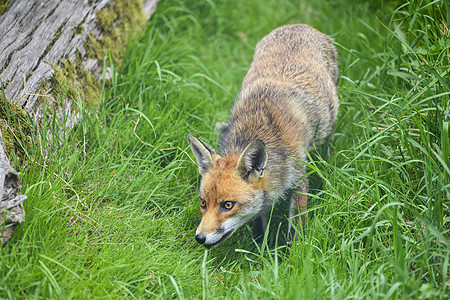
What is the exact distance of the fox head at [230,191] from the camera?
3637mm

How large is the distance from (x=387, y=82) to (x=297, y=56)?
3.71ft

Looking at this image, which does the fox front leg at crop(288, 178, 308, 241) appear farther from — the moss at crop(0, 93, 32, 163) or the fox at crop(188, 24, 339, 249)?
the moss at crop(0, 93, 32, 163)

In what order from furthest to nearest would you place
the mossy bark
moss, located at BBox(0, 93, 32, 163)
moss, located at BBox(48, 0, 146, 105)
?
moss, located at BBox(48, 0, 146, 105), the mossy bark, moss, located at BBox(0, 93, 32, 163)

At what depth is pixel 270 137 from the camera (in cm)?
427

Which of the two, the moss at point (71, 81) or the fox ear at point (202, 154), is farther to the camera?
the moss at point (71, 81)

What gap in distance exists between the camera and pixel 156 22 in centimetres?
692

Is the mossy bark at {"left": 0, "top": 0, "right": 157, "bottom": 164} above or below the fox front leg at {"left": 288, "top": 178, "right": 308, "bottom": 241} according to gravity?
above

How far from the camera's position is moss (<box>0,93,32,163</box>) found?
3586 millimetres

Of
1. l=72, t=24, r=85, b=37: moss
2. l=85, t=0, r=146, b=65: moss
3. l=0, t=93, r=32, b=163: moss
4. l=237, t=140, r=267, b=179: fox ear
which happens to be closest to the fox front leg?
l=237, t=140, r=267, b=179: fox ear

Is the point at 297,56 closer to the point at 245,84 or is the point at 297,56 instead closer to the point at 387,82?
the point at 245,84

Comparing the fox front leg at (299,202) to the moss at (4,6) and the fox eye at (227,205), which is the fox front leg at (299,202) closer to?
the fox eye at (227,205)

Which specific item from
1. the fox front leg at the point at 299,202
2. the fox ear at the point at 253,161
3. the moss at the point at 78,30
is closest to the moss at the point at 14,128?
the moss at the point at 78,30

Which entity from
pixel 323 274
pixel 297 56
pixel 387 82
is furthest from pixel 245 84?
pixel 323 274

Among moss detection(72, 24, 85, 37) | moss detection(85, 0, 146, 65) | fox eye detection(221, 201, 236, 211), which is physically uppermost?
moss detection(72, 24, 85, 37)
